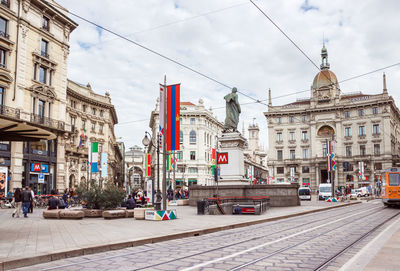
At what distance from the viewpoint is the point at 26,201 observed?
2023 cm

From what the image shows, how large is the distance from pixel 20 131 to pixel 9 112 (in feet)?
77.2

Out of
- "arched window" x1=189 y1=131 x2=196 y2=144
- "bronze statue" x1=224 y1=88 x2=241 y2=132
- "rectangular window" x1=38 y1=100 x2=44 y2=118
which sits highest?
"arched window" x1=189 y1=131 x2=196 y2=144

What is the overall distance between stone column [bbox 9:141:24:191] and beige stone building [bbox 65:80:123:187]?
13.9m

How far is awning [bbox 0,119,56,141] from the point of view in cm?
1113

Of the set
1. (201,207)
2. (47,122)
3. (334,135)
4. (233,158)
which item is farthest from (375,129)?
(201,207)

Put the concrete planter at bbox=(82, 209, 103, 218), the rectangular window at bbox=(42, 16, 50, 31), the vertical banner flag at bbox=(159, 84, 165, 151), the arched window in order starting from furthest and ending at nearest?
the arched window, the rectangular window at bbox=(42, 16, 50, 31), the concrete planter at bbox=(82, 209, 103, 218), the vertical banner flag at bbox=(159, 84, 165, 151)

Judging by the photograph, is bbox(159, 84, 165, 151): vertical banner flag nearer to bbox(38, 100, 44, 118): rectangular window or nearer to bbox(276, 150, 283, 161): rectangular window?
bbox(38, 100, 44, 118): rectangular window

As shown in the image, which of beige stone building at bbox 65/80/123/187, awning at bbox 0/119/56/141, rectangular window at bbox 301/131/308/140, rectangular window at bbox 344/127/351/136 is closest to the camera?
awning at bbox 0/119/56/141

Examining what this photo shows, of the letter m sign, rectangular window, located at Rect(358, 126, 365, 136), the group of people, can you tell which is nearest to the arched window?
rectangular window, located at Rect(358, 126, 365, 136)

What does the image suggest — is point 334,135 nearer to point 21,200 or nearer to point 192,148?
point 192,148

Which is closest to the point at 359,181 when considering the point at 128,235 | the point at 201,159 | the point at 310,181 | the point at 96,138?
the point at 310,181

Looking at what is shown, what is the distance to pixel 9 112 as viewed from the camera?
1296 inches

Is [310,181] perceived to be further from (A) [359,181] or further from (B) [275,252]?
(B) [275,252]

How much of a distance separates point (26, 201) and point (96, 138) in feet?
135
